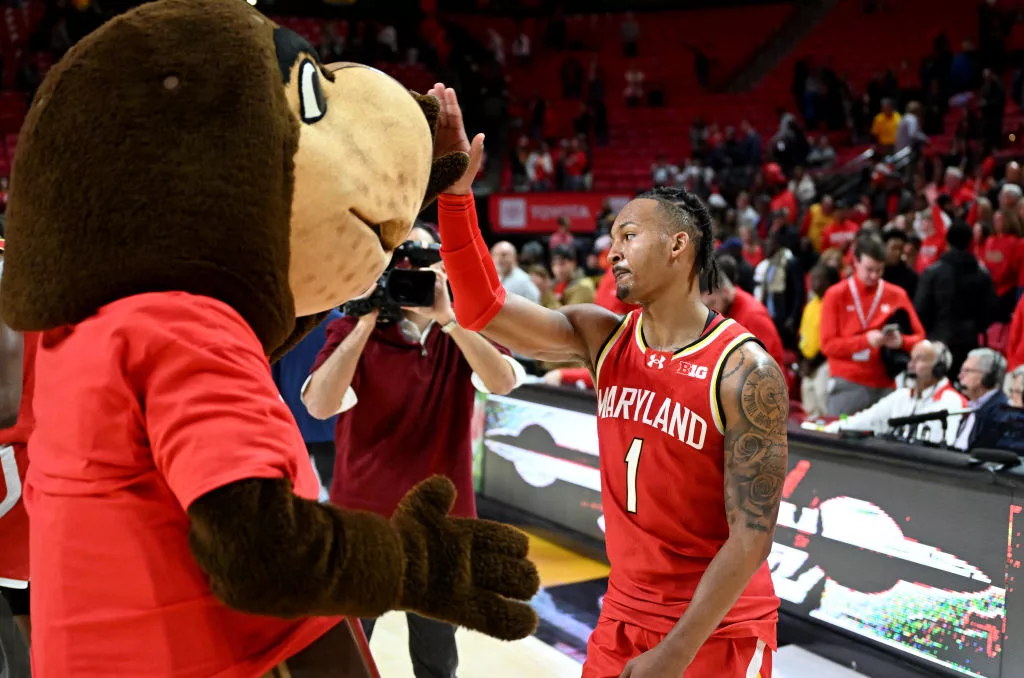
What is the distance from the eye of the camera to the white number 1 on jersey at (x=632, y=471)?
234 centimetres

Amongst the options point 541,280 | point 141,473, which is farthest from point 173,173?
point 541,280

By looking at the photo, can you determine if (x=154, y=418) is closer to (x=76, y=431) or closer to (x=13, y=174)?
(x=76, y=431)

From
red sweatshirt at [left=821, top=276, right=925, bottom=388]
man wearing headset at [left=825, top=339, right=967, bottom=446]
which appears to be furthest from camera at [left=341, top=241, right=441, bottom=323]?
red sweatshirt at [left=821, top=276, right=925, bottom=388]

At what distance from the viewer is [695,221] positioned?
99.0 inches

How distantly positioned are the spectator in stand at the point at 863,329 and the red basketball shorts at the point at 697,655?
14.6 ft

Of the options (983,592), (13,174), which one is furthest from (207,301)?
(983,592)

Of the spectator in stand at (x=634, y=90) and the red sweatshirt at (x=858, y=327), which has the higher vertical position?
the spectator in stand at (x=634, y=90)

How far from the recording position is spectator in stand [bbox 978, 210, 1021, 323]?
26.6ft

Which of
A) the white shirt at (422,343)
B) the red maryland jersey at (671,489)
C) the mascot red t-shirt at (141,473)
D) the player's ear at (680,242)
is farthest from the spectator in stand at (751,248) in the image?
the mascot red t-shirt at (141,473)

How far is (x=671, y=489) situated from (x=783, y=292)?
6.97 metres

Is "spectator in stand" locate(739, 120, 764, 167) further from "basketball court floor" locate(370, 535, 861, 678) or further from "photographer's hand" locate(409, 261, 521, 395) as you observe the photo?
"photographer's hand" locate(409, 261, 521, 395)

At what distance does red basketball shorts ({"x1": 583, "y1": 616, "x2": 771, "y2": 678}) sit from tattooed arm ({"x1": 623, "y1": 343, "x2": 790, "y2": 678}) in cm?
12

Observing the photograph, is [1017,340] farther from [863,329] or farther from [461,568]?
[461,568]

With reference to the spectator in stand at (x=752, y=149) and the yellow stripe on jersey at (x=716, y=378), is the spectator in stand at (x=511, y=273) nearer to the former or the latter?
the yellow stripe on jersey at (x=716, y=378)
